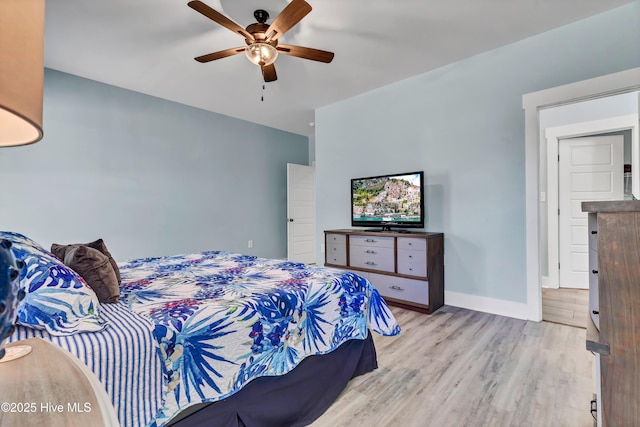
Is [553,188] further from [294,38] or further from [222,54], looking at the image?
[222,54]

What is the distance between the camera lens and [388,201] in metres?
3.69

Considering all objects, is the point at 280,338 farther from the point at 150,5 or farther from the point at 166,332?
the point at 150,5

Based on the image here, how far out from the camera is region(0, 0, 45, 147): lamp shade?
0.31 m

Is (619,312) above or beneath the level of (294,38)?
beneath

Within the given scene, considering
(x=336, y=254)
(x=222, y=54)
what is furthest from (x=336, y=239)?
(x=222, y=54)

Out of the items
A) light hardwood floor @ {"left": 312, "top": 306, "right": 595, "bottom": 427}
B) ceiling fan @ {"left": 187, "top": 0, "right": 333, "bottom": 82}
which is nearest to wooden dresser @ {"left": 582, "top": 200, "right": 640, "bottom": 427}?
light hardwood floor @ {"left": 312, "top": 306, "right": 595, "bottom": 427}

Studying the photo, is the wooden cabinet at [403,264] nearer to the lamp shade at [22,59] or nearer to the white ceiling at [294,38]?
the white ceiling at [294,38]

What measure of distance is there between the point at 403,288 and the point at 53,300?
2.91 meters

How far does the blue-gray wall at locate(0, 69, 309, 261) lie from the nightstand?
12.1ft

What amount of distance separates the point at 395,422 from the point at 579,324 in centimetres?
227

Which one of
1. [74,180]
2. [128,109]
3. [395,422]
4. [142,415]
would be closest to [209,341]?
[142,415]

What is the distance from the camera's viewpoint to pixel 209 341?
1238 millimetres

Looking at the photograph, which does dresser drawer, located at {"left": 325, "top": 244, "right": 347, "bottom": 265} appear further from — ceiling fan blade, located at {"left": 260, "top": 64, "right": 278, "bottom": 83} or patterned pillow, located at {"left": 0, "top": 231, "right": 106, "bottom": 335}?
patterned pillow, located at {"left": 0, "top": 231, "right": 106, "bottom": 335}

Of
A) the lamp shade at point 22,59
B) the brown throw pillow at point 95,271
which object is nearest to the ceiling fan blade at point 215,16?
the brown throw pillow at point 95,271
